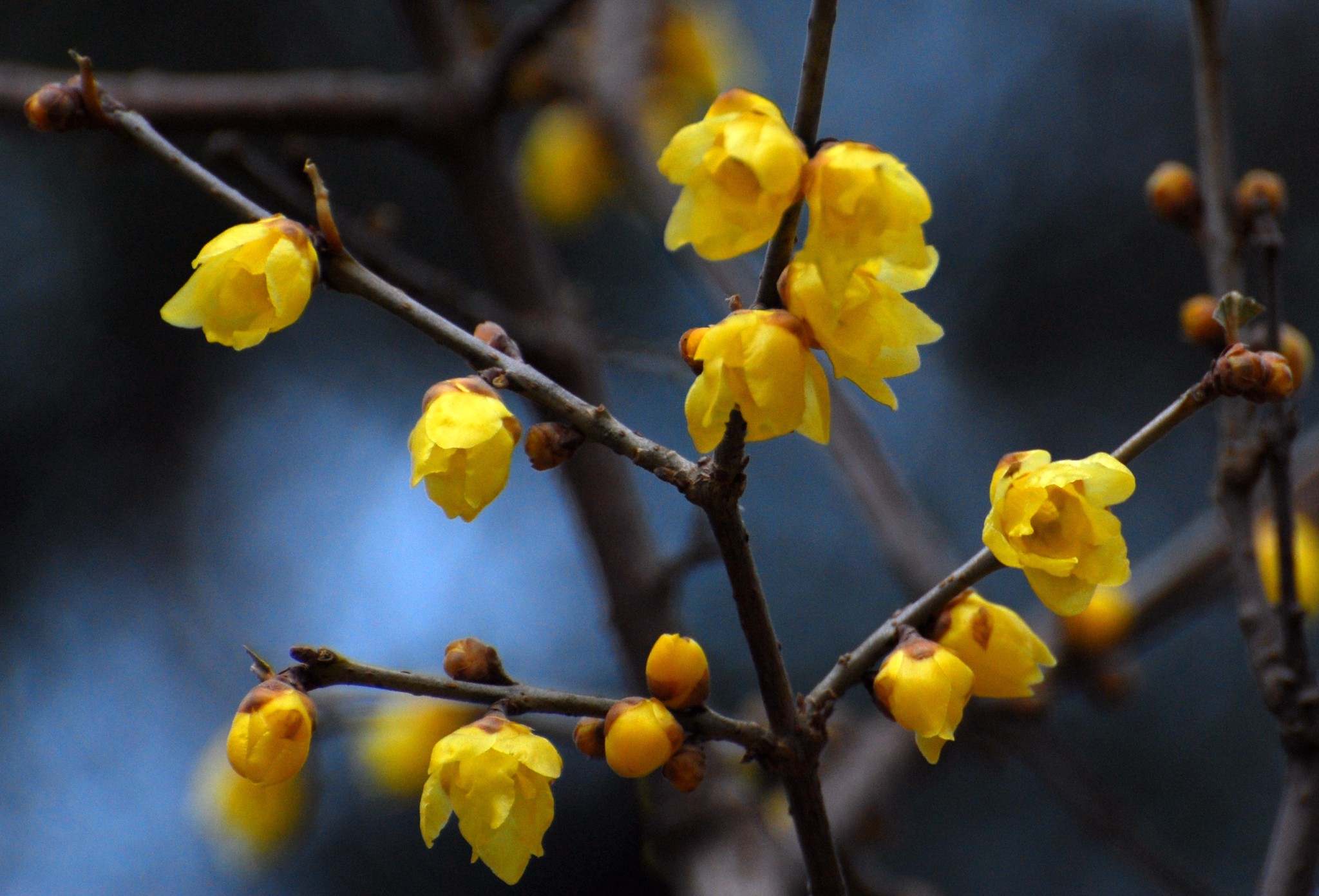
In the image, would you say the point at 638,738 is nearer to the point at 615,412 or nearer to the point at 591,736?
the point at 591,736

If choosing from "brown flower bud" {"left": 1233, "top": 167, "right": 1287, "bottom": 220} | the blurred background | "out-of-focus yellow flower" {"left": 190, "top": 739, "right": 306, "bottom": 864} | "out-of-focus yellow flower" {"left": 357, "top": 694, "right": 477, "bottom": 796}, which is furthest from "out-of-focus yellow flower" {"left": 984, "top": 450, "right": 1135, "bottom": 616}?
the blurred background

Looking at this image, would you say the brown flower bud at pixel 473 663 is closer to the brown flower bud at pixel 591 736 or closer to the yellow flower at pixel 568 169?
the brown flower bud at pixel 591 736

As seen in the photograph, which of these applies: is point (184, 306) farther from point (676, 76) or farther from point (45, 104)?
point (676, 76)

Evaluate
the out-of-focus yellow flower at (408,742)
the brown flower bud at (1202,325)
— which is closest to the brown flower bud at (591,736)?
the brown flower bud at (1202,325)

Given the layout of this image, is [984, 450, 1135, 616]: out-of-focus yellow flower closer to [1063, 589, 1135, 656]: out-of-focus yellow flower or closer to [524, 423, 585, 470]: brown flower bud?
[524, 423, 585, 470]: brown flower bud

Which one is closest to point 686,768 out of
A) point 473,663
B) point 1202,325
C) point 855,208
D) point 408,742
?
point 473,663

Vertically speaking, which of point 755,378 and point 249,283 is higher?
point 249,283
